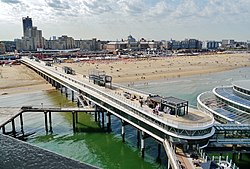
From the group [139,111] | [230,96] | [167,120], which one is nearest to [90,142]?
[139,111]

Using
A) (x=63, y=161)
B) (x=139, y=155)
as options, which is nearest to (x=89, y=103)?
(x=139, y=155)

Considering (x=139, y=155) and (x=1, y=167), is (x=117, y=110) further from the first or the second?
(x=1, y=167)

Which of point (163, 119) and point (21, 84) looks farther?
point (21, 84)

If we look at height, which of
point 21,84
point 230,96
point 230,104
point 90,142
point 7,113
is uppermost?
point 230,96

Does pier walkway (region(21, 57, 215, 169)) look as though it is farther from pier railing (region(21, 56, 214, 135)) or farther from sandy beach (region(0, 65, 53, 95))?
sandy beach (region(0, 65, 53, 95))

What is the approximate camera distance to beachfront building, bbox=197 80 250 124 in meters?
42.6

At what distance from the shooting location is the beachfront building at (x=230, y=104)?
42572 millimetres

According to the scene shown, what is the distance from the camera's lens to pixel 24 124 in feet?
172

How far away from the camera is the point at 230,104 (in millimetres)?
47562

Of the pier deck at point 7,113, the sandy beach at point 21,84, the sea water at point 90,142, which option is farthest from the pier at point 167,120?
the sandy beach at point 21,84

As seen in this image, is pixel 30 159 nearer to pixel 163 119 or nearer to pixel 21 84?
pixel 163 119

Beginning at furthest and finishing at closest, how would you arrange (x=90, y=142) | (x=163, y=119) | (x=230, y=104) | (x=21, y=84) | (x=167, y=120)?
1. (x=21, y=84)
2. (x=230, y=104)
3. (x=90, y=142)
4. (x=163, y=119)
5. (x=167, y=120)

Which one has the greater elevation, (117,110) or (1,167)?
(117,110)

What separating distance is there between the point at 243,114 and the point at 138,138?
1794 centimetres
